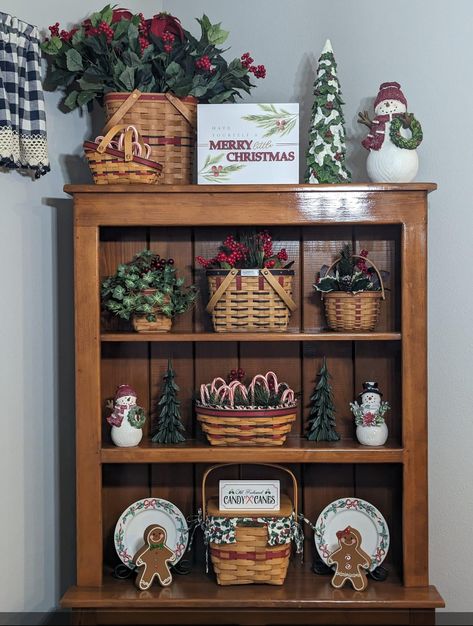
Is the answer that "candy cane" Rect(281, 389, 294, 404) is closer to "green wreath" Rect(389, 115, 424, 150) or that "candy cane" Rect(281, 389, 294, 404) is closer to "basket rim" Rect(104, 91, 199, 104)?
"green wreath" Rect(389, 115, 424, 150)

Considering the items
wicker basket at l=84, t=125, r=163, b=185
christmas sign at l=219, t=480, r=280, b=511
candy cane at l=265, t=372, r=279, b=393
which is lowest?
christmas sign at l=219, t=480, r=280, b=511

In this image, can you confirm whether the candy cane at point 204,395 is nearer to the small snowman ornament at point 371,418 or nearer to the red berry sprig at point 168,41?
the small snowman ornament at point 371,418

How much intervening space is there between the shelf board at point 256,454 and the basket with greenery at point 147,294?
34 cm

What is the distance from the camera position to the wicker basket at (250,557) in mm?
2285

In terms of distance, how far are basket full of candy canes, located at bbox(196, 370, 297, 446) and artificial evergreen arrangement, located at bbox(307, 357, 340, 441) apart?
102mm

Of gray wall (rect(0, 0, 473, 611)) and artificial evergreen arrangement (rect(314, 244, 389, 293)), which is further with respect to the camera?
gray wall (rect(0, 0, 473, 611))

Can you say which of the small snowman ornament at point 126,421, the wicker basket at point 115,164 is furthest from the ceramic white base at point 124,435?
the wicker basket at point 115,164

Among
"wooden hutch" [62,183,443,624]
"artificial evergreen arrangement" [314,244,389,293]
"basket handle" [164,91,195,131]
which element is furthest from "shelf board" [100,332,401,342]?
"basket handle" [164,91,195,131]

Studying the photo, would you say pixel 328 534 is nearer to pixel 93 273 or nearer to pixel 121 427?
pixel 121 427

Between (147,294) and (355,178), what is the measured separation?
77 cm

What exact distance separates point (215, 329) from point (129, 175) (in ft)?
1.56

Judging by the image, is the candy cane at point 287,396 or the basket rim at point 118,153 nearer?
the basket rim at point 118,153

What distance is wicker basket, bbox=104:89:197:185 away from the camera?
2.30 m

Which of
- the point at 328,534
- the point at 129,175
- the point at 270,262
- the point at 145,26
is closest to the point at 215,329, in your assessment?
the point at 270,262
